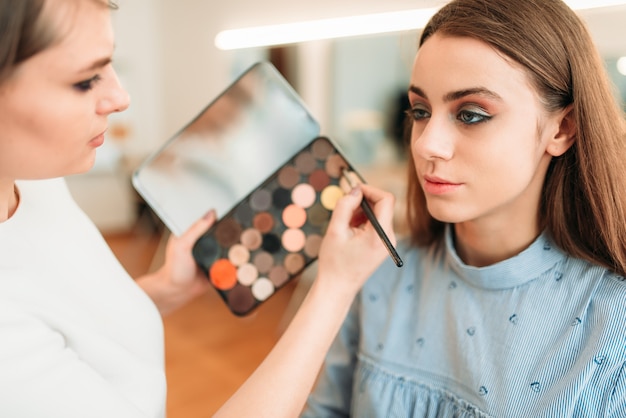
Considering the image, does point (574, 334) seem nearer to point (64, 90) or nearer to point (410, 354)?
point (410, 354)

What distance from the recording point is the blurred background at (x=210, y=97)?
7.26 feet

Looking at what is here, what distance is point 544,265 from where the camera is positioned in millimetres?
739

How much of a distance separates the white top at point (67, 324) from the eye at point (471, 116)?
475 mm

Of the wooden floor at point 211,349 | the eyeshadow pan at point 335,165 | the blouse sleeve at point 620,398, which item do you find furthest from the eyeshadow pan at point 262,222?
the wooden floor at point 211,349

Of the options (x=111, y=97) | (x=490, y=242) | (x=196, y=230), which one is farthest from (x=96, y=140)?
(x=490, y=242)

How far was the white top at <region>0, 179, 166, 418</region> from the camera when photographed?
516 millimetres

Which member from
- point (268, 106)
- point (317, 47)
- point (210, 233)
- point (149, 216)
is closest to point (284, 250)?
point (210, 233)

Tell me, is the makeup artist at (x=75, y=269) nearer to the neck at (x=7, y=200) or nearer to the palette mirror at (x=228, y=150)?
the neck at (x=7, y=200)

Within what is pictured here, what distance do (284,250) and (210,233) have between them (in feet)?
0.38

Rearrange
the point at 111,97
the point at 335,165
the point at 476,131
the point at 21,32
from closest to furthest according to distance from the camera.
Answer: the point at 21,32 < the point at 111,97 < the point at 476,131 < the point at 335,165

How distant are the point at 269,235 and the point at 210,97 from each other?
3621 millimetres

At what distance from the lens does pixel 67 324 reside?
60 centimetres

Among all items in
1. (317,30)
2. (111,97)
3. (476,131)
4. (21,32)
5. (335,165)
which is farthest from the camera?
(317,30)

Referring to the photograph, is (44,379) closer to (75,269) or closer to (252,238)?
(75,269)
